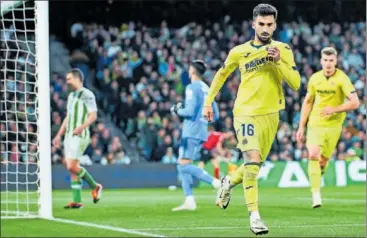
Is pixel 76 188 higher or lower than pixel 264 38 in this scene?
lower

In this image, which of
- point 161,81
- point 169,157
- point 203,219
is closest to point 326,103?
point 203,219

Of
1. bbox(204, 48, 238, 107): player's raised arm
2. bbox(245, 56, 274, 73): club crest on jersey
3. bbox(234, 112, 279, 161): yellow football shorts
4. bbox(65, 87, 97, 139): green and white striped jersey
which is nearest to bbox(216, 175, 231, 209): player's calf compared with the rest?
bbox(234, 112, 279, 161): yellow football shorts

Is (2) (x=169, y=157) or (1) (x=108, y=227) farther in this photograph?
(2) (x=169, y=157)

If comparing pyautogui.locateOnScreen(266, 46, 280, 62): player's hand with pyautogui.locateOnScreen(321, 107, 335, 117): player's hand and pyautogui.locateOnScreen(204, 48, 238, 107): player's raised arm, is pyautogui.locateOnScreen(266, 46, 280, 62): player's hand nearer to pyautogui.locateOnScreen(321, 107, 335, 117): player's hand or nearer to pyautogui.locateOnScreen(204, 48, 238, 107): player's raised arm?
pyautogui.locateOnScreen(204, 48, 238, 107): player's raised arm

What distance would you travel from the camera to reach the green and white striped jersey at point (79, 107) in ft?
46.2

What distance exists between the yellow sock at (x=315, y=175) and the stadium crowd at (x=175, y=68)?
10.5m

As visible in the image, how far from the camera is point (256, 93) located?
830 centimetres

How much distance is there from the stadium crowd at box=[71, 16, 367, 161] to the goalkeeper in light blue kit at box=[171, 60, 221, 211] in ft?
33.4

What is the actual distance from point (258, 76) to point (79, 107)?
624 cm

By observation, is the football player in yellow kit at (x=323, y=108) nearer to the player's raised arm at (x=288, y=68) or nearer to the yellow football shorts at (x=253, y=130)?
the yellow football shorts at (x=253, y=130)

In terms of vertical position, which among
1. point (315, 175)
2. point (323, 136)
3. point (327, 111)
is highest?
point (327, 111)

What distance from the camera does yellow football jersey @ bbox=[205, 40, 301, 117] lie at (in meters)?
8.05

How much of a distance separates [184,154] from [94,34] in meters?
15.8

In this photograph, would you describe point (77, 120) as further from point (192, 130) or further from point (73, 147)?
point (192, 130)
